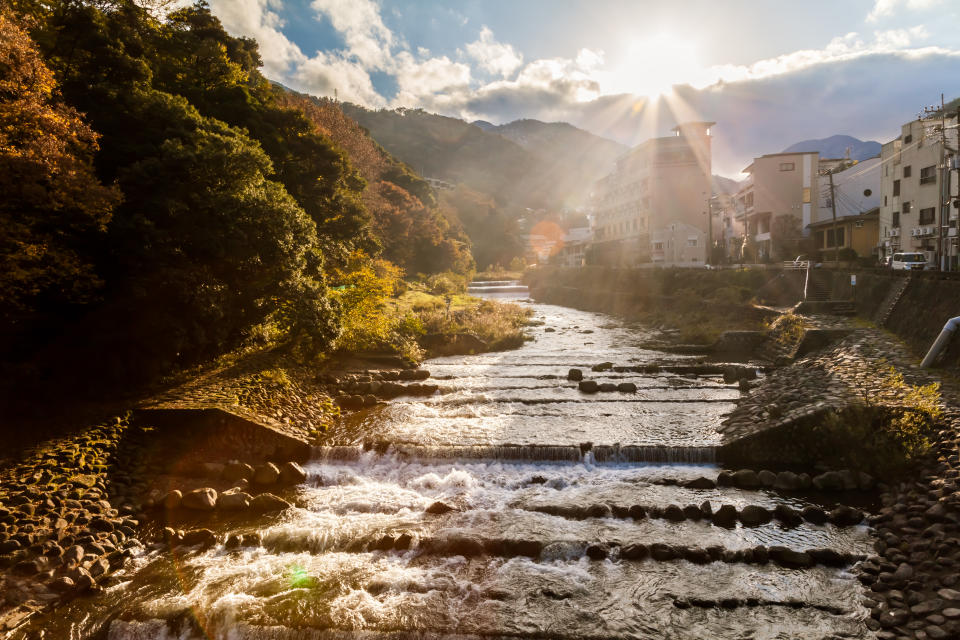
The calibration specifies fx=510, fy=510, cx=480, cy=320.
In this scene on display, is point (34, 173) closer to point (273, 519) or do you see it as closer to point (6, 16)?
point (6, 16)

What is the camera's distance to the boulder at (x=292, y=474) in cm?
1394

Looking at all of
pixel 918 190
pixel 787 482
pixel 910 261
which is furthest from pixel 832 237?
pixel 787 482

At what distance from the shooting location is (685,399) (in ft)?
68.9

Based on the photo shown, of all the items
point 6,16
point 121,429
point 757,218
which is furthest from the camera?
point 757,218

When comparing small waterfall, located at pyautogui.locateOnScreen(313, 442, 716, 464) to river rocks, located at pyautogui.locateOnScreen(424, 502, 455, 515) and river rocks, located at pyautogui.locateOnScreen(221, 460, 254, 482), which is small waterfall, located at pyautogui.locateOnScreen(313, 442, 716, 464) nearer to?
river rocks, located at pyautogui.locateOnScreen(221, 460, 254, 482)

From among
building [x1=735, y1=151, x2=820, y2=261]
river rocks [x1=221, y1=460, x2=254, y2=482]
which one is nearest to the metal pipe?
river rocks [x1=221, y1=460, x2=254, y2=482]

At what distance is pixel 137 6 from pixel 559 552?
2351 cm

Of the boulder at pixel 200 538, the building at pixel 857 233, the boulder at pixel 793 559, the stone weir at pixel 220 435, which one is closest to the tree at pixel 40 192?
the stone weir at pixel 220 435

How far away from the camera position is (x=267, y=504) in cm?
1234

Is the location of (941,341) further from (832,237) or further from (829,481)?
(832,237)

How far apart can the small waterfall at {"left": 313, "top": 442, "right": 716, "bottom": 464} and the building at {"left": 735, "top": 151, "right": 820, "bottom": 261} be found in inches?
2071

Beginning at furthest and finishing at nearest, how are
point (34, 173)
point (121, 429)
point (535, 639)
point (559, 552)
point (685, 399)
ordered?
point (685, 399) < point (121, 429) < point (34, 173) < point (559, 552) < point (535, 639)

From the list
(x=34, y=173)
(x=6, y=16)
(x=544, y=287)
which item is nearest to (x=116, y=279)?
(x=34, y=173)

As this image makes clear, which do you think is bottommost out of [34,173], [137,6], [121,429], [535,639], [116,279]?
[535,639]
